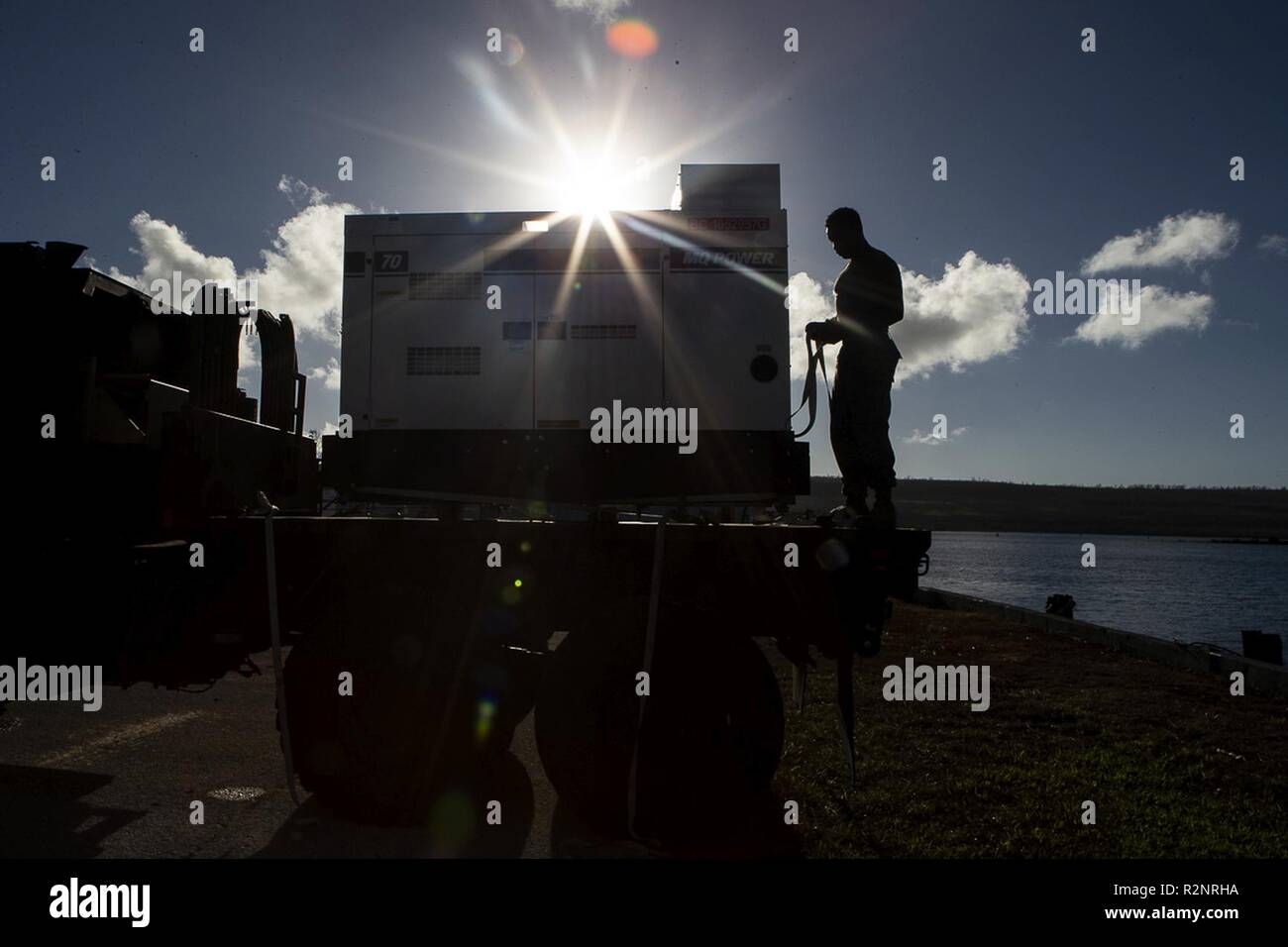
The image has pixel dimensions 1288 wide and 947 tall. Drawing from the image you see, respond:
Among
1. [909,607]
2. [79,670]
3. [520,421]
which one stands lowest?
[909,607]

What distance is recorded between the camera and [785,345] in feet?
22.8

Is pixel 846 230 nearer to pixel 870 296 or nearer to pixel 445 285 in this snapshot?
pixel 870 296

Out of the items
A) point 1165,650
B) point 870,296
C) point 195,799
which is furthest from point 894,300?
point 1165,650

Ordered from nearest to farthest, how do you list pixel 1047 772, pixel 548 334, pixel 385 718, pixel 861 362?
1. pixel 385 718
2. pixel 861 362
3. pixel 548 334
4. pixel 1047 772

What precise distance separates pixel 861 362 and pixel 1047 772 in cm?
477

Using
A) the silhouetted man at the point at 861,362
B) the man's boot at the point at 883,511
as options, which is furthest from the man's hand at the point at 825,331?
the man's boot at the point at 883,511

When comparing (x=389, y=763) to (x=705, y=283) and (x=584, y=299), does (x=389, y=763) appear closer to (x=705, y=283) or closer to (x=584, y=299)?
(x=584, y=299)

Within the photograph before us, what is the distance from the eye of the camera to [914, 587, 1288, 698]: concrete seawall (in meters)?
13.2

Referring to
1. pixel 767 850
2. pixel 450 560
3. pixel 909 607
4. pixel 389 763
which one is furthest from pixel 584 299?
pixel 909 607

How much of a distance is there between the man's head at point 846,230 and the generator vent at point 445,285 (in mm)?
3007

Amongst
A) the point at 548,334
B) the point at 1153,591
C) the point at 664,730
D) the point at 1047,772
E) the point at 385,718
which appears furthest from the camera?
the point at 1153,591

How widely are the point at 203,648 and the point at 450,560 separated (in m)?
1.90

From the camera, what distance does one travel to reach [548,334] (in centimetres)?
703
